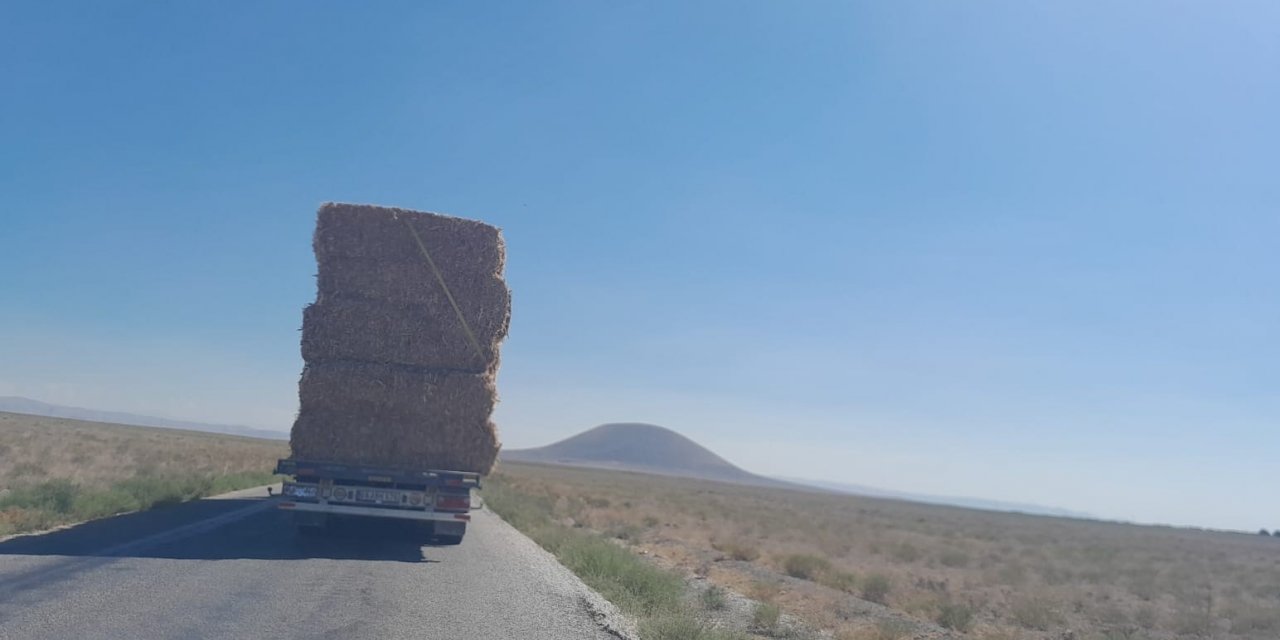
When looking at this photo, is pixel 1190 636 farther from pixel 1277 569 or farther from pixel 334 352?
pixel 1277 569

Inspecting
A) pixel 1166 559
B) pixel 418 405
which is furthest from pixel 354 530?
pixel 1166 559

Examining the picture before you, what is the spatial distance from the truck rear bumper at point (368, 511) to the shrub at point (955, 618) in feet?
27.4

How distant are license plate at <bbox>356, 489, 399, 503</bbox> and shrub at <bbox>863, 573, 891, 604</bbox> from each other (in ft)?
32.4

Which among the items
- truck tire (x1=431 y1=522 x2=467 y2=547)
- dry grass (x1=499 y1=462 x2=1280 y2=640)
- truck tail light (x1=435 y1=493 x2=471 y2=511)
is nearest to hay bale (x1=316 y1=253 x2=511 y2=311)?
truck tail light (x1=435 y1=493 x2=471 y2=511)

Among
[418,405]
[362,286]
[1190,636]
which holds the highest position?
[362,286]

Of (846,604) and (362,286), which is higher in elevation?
(362,286)

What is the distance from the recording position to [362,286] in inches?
577

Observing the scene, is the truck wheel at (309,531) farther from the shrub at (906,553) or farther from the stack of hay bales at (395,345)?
the shrub at (906,553)

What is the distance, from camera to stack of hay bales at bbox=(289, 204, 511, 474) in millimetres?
14578

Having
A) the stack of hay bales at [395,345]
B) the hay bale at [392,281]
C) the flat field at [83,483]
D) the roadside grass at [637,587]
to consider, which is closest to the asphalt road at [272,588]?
the roadside grass at [637,587]

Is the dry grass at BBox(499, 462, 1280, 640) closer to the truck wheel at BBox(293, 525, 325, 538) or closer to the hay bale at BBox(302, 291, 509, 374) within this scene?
the hay bale at BBox(302, 291, 509, 374)

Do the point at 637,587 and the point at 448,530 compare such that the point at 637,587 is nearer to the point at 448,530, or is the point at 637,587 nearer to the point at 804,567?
the point at 448,530

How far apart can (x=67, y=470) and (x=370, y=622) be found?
73.2 ft

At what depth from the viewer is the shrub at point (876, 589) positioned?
762 inches
